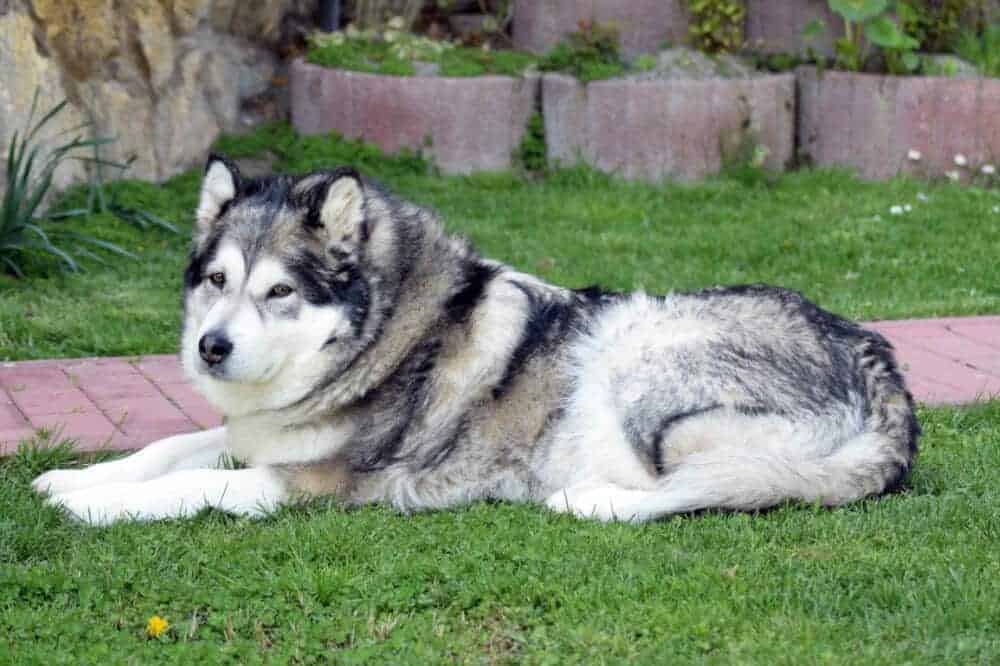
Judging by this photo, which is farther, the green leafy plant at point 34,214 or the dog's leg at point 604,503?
the green leafy plant at point 34,214

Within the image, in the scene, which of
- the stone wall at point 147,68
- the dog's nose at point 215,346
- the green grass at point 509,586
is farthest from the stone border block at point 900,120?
the dog's nose at point 215,346

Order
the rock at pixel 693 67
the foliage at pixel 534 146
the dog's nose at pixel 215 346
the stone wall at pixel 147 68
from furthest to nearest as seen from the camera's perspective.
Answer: the foliage at pixel 534 146, the rock at pixel 693 67, the stone wall at pixel 147 68, the dog's nose at pixel 215 346

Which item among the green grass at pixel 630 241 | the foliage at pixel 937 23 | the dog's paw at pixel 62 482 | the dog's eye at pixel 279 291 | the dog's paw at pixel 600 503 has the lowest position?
the green grass at pixel 630 241

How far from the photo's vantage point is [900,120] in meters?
9.65

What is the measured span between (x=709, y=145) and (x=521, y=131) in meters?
1.29

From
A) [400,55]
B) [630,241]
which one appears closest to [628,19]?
[400,55]

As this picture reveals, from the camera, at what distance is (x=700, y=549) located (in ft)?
13.7

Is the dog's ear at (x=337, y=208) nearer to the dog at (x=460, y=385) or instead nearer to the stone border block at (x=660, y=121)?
the dog at (x=460, y=385)

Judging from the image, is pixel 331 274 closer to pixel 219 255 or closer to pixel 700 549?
pixel 219 255

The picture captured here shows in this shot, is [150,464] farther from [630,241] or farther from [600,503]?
[630,241]

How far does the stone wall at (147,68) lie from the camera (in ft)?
27.5

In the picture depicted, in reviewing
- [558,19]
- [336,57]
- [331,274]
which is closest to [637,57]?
[558,19]

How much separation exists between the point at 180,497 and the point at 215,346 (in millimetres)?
526

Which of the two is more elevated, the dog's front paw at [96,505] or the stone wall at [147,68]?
the stone wall at [147,68]
